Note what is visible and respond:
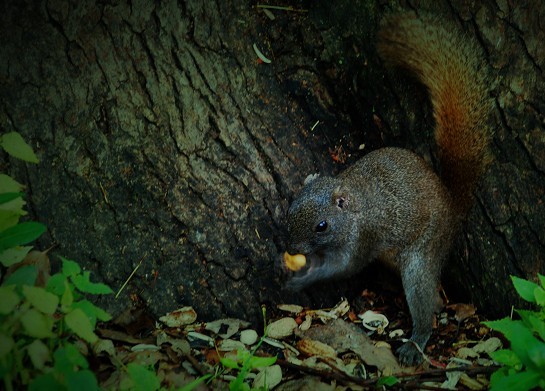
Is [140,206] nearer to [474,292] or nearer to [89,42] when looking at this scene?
[89,42]

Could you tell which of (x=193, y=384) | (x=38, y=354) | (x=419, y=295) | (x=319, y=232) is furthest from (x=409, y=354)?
(x=38, y=354)

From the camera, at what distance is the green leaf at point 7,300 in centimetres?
170

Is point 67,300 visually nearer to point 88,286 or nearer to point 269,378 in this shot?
point 88,286

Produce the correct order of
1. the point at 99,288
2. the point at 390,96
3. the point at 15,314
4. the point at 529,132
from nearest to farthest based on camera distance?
the point at 15,314
the point at 99,288
the point at 529,132
the point at 390,96

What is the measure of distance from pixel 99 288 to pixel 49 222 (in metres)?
Result: 1.00

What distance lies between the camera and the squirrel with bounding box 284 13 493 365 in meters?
2.89

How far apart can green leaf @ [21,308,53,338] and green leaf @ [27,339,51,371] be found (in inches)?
2.0

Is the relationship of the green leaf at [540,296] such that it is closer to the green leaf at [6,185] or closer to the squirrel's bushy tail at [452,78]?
the squirrel's bushy tail at [452,78]

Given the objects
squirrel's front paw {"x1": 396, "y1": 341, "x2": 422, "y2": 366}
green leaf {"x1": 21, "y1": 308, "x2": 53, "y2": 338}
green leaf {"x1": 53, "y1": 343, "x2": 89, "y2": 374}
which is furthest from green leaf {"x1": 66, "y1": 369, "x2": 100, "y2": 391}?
squirrel's front paw {"x1": 396, "y1": 341, "x2": 422, "y2": 366}

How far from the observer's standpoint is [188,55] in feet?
9.64

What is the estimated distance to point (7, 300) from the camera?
1714 mm

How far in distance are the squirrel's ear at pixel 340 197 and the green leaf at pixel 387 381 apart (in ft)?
3.20

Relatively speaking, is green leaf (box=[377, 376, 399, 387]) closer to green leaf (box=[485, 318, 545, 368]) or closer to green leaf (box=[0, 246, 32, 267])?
green leaf (box=[485, 318, 545, 368])

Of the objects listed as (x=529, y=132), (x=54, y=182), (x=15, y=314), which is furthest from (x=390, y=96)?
(x=15, y=314)
